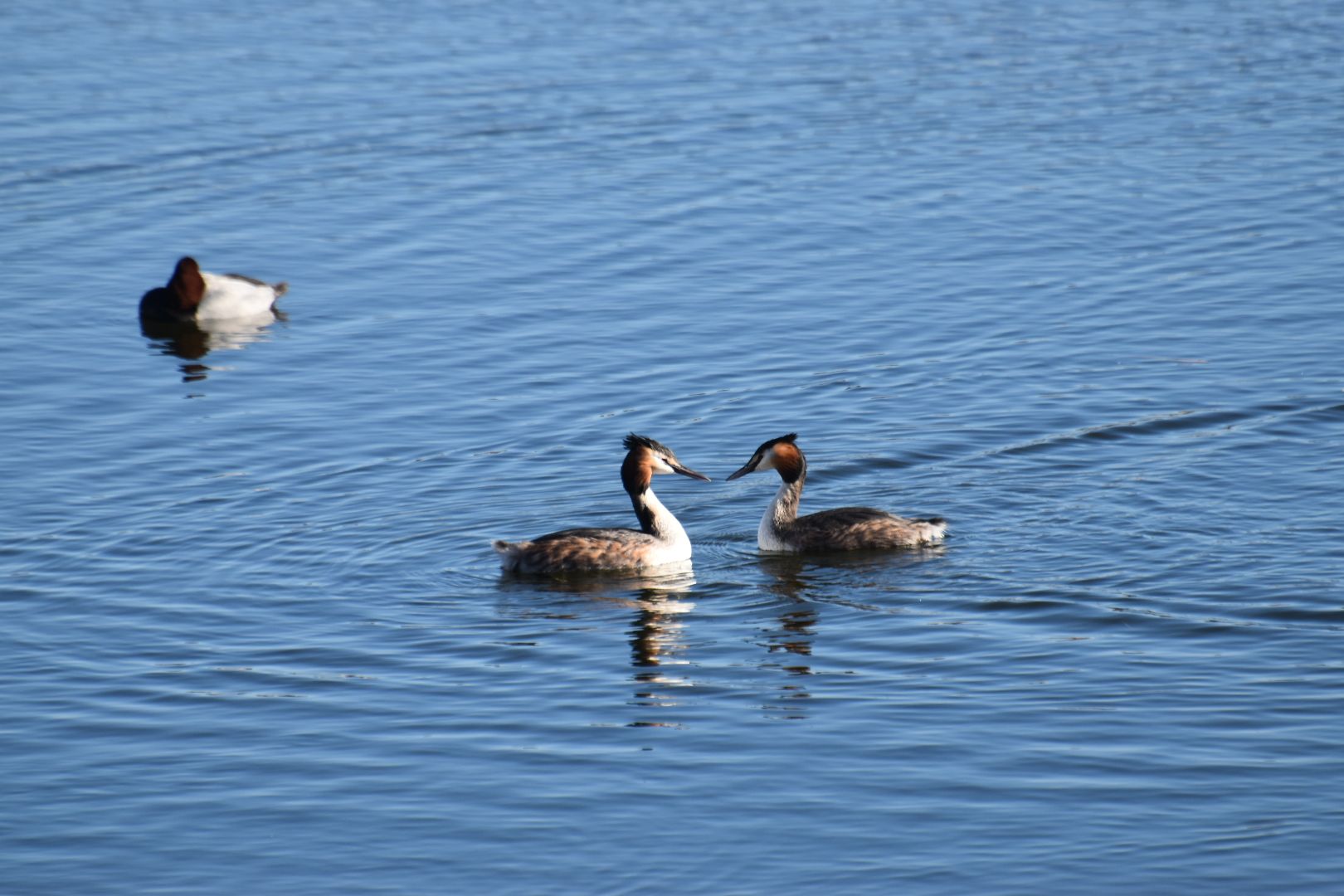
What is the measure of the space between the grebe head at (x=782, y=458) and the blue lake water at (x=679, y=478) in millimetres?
757

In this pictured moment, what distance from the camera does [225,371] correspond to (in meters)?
21.9

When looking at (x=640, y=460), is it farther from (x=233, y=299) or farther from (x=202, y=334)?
(x=202, y=334)

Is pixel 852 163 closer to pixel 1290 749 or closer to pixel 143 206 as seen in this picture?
pixel 143 206

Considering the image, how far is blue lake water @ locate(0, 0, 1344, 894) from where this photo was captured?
34.7ft

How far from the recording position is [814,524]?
14.9 meters

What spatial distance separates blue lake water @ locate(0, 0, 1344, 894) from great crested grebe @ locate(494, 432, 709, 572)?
238 millimetres

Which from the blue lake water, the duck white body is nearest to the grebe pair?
the blue lake water

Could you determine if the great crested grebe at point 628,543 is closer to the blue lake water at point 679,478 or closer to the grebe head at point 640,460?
the grebe head at point 640,460

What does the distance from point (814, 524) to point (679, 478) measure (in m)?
2.69

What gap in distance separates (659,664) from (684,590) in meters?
1.71

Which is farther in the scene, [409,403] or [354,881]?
[409,403]

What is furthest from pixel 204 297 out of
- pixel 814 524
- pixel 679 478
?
pixel 814 524

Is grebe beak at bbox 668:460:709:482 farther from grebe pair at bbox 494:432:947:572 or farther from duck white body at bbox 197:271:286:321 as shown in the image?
duck white body at bbox 197:271:286:321

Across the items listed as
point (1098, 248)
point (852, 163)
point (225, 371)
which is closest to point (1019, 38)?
point (852, 163)
